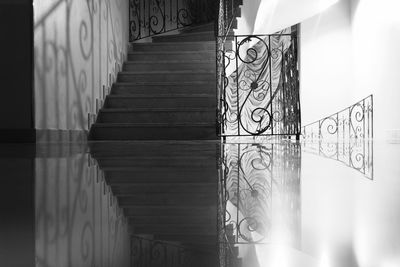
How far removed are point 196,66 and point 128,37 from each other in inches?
42.8

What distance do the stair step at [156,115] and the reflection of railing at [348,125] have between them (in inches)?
151

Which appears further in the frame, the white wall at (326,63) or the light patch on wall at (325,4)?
the white wall at (326,63)

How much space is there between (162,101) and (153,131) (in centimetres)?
54

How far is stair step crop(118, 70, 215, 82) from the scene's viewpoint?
172 inches

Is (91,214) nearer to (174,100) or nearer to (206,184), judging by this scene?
(206,184)

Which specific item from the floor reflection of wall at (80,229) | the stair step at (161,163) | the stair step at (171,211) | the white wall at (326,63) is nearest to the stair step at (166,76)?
the stair step at (161,163)

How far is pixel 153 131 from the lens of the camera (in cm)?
351

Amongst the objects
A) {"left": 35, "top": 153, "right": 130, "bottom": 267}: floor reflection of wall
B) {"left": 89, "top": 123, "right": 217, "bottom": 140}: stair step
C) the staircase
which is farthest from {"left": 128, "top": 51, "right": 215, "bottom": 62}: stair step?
{"left": 35, "top": 153, "right": 130, "bottom": 267}: floor reflection of wall

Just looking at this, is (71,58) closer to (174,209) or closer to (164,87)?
(164,87)

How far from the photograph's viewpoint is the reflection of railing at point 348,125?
7.32 m

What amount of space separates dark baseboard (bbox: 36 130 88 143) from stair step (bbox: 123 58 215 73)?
1417mm
